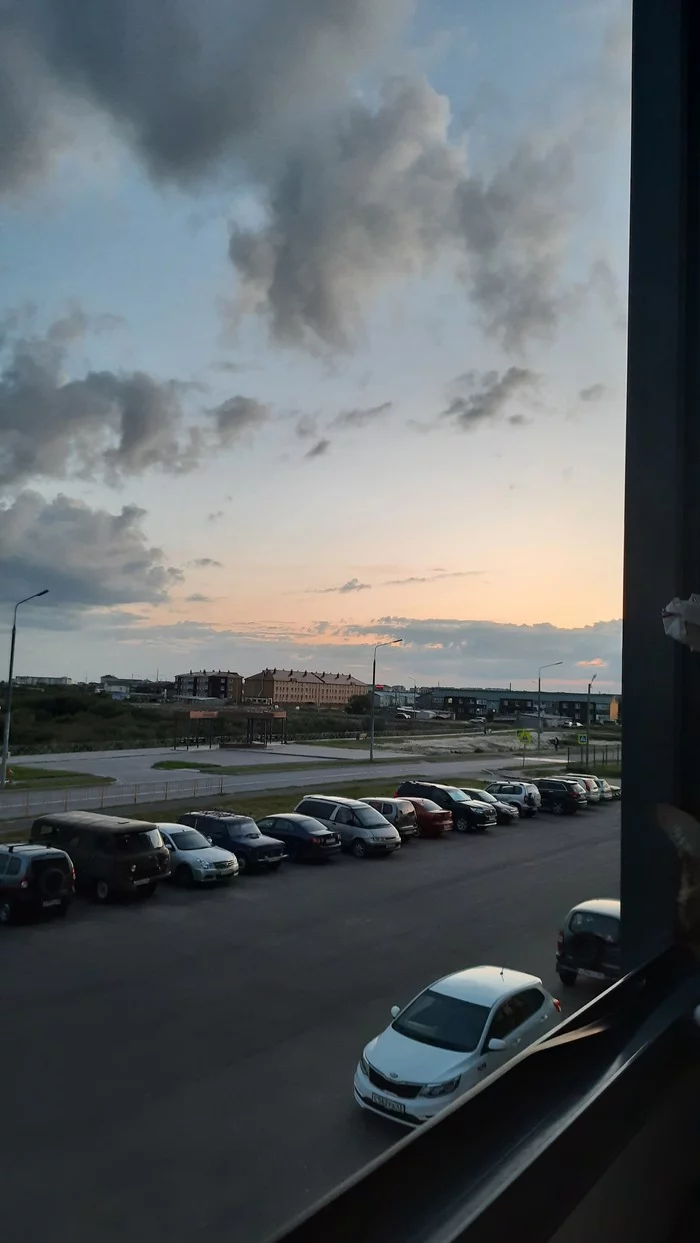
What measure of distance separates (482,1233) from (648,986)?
1432 mm

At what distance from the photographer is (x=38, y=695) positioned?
235ft

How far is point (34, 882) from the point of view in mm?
13109

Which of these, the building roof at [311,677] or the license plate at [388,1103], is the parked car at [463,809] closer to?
the license plate at [388,1103]

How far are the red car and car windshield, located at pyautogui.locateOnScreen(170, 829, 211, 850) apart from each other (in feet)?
23.7

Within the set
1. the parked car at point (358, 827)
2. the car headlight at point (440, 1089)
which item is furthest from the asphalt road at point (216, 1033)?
the parked car at point (358, 827)

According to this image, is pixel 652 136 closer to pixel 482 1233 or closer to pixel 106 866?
pixel 482 1233

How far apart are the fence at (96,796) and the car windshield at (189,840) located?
286 inches

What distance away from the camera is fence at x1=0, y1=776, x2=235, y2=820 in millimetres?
24266

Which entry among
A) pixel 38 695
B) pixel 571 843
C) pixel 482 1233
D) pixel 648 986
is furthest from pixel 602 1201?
pixel 38 695

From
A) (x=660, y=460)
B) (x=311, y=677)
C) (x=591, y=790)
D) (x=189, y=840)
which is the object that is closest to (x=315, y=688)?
(x=311, y=677)

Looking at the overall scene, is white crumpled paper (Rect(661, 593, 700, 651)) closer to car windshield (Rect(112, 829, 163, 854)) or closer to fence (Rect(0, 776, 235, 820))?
car windshield (Rect(112, 829, 163, 854))

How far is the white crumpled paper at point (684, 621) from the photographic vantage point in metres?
2.56

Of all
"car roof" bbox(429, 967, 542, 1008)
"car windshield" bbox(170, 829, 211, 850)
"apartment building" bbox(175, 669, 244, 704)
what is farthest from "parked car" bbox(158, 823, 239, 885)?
"apartment building" bbox(175, 669, 244, 704)

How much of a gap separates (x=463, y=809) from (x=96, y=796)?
11.8 meters
